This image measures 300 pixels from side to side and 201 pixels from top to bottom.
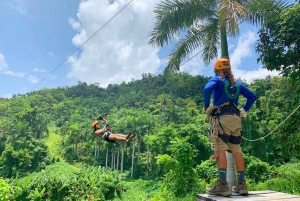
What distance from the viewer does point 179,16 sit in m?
7.42

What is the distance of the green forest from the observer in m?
6.54

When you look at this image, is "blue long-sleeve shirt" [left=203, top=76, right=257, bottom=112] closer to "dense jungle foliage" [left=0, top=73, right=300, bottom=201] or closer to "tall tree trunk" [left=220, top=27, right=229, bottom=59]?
"dense jungle foliage" [left=0, top=73, right=300, bottom=201]

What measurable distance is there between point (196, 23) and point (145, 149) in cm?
3535

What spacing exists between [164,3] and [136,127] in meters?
30.7

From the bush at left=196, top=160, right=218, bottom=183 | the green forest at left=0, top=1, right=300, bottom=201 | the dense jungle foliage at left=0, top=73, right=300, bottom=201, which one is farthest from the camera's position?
the bush at left=196, top=160, right=218, bottom=183

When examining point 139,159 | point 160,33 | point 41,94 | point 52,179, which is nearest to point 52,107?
point 41,94

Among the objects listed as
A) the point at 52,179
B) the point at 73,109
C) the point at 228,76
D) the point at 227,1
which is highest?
the point at 73,109

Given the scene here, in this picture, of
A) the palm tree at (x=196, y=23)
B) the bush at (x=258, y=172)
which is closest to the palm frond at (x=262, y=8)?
the palm tree at (x=196, y=23)

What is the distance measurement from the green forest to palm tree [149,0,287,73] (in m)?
0.26

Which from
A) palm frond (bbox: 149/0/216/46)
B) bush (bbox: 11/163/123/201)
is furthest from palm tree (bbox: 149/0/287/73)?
bush (bbox: 11/163/123/201)

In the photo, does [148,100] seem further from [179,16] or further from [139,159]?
[179,16]

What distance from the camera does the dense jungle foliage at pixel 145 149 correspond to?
916cm

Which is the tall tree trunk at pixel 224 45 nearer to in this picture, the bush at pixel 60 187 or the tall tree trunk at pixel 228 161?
the tall tree trunk at pixel 228 161

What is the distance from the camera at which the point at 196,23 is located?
7801 mm
